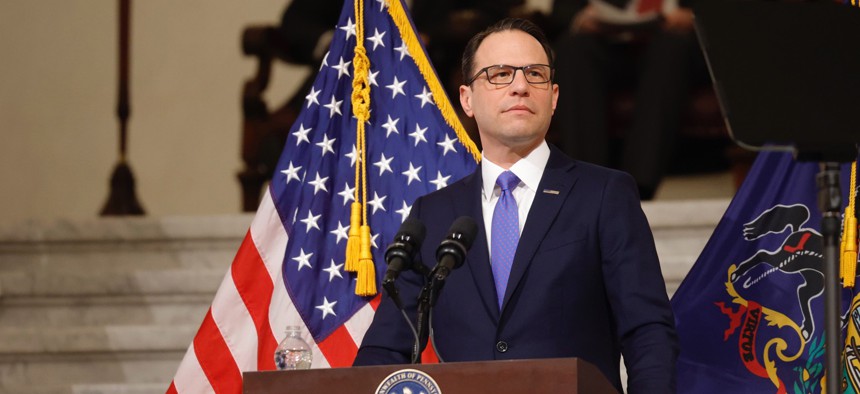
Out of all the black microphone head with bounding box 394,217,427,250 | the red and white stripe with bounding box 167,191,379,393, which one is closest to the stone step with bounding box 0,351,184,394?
the red and white stripe with bounding box 167,191,379,393

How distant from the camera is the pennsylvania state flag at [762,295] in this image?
3.17 m

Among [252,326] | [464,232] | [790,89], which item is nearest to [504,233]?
[464,232]

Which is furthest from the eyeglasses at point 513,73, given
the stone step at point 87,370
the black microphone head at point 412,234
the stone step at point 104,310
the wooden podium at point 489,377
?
the stone step at point 104,310

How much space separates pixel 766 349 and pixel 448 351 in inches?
32.3

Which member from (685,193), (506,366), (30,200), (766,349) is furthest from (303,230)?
(30,200)

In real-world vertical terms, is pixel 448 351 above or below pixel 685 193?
above

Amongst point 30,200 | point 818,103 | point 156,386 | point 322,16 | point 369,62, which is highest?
point 818,103

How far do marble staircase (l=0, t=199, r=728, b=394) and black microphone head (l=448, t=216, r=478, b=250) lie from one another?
2.00 m

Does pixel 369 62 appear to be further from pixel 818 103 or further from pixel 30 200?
pixel 30 200

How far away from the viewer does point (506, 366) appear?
2178mm

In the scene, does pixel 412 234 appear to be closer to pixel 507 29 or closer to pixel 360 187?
pixel 507 29

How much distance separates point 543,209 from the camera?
2.79 meters

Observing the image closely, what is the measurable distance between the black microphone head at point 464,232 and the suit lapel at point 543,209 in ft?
0.90

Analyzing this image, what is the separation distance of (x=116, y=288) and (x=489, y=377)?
2.83m
